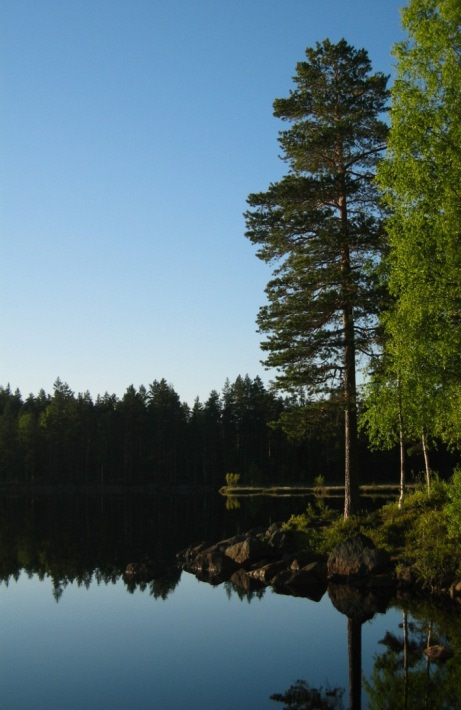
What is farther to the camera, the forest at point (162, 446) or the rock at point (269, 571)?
the forest at point (162, 446)

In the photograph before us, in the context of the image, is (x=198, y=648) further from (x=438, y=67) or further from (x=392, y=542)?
(x=438, y=67)

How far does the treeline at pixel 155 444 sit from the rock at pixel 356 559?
225ft

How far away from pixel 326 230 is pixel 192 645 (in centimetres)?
1716

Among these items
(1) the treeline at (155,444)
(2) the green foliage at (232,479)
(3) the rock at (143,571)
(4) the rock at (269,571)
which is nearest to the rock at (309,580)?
(4) the rock at (269,571)

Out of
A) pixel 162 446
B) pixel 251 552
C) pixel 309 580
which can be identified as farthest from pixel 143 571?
pixel 162 446

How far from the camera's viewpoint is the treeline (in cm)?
9356

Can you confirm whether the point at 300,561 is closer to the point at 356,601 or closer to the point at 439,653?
the point at 356,601

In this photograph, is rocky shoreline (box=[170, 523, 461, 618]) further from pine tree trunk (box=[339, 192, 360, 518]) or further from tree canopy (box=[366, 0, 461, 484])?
tree canopy (box=[366, 0, 461, 484])

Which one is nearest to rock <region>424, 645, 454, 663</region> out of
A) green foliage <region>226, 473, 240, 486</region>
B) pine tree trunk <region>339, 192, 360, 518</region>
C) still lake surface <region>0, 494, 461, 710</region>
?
still lake surface <region>0, 494, 461, 710</region>

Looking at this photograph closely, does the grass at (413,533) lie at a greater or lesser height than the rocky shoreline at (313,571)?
greater

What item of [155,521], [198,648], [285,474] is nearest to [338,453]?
[285,474]

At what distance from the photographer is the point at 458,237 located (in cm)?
1534

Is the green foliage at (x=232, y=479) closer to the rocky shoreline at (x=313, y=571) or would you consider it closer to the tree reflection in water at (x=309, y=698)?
the rocky shoreline at (x=313, y=571)

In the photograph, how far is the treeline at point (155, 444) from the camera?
93.6 m
